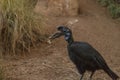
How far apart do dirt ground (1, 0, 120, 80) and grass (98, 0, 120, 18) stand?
0.38 ft

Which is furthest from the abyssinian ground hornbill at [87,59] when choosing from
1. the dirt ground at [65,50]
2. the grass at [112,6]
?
the grass at [112,6]

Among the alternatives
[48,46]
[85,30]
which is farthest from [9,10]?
[85,30]

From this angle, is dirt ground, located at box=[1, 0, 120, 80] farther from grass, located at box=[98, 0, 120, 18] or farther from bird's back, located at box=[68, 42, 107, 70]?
bird's back, located at box=[68, 42, 107, 70]

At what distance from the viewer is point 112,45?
917 cm

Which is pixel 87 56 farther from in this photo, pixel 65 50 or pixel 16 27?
pixel 16 27

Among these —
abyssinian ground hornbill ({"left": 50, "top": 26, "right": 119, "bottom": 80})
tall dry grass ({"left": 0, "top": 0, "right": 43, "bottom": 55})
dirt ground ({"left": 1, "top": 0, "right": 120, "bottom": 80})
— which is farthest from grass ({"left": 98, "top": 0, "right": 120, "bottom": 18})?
abyssinian ground hornbill ({"left": 50, "top": 26, "right": 119, "bottom": 80})

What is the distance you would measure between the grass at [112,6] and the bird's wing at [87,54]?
2.98m

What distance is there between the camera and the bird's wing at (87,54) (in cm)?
722

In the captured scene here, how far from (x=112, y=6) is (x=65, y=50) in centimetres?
198

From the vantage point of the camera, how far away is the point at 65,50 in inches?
354

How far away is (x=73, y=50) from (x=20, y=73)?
112 centimetres

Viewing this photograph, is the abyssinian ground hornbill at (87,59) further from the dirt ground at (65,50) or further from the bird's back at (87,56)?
the dirt ground at (65,50)

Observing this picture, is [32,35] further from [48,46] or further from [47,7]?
[47,7]

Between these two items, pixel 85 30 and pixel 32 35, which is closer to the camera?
pixel 32 35
